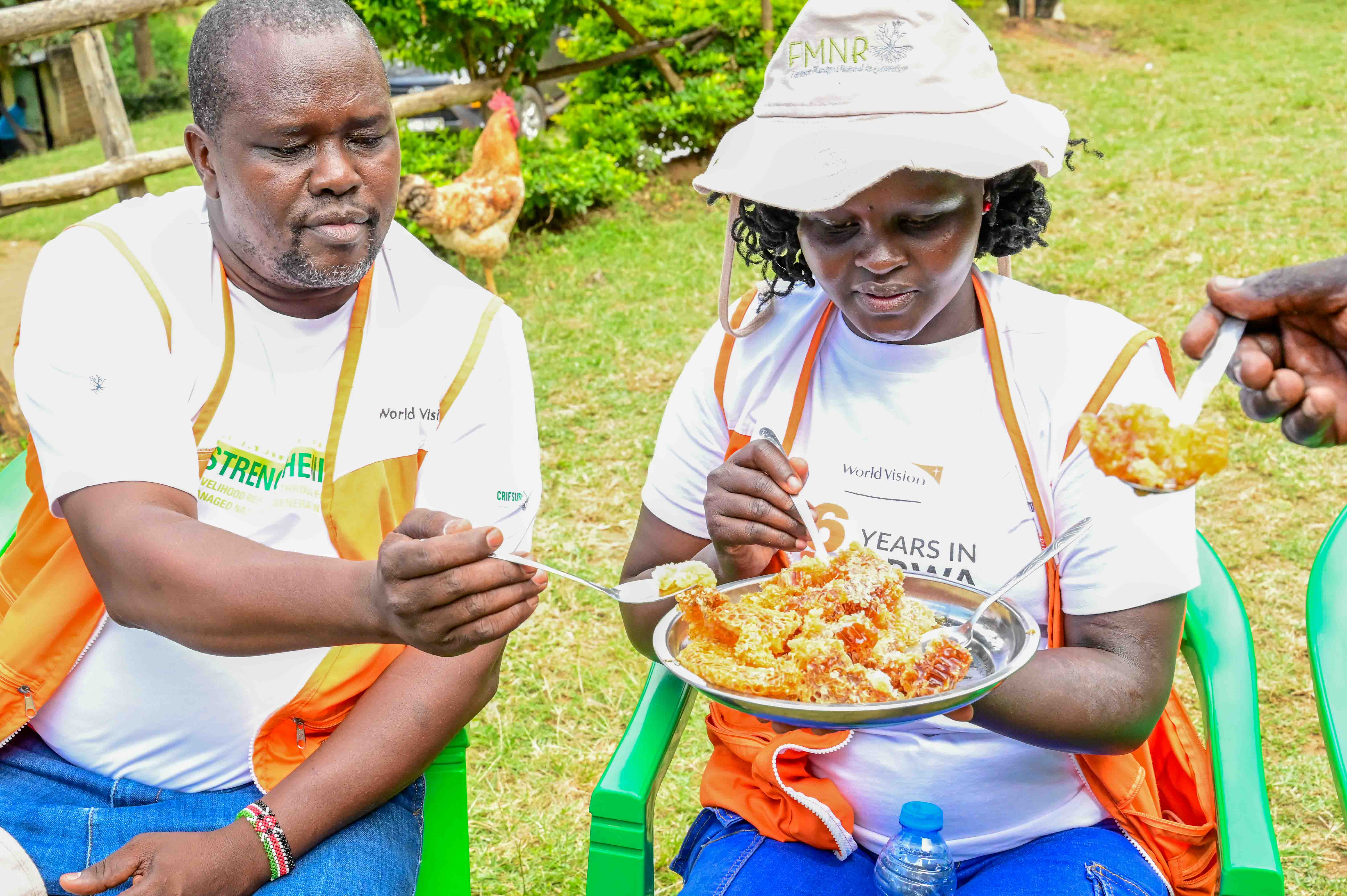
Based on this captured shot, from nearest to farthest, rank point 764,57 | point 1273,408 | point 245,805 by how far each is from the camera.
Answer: point 1273,408, point 245,805, point 764,57

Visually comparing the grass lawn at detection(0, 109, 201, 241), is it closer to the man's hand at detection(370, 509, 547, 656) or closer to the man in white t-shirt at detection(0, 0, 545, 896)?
the man in white t-shirt at detection(0, 0, 545, 896)

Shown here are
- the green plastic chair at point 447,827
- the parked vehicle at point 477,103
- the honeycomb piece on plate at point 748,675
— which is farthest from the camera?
the parked vehicle at point 477,103

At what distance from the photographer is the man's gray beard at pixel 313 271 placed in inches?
84.6

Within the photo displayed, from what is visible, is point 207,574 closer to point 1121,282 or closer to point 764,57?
point 1121,282

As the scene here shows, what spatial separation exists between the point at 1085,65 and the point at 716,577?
12872 millimetres

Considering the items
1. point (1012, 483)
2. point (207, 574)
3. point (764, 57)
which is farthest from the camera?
point (764, 57)

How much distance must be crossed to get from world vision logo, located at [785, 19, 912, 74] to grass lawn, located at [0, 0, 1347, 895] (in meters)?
2.07

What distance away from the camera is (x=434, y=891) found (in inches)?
93.7

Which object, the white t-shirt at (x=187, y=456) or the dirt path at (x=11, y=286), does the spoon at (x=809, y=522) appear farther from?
the dirt path at (x=11, y=286)

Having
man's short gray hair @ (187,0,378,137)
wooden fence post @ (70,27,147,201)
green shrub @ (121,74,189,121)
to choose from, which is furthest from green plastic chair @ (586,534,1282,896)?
green shrub @ (121,74,189,121)

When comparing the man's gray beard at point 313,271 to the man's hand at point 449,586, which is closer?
the man's hand at point 449,586

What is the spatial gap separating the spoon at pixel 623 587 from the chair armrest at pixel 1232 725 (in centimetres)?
95

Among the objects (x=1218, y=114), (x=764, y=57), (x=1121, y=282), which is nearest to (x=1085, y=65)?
(x=1218, y=114)

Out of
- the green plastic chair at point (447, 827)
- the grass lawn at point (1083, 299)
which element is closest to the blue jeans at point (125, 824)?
the green plastic chair at point (447, 827)
